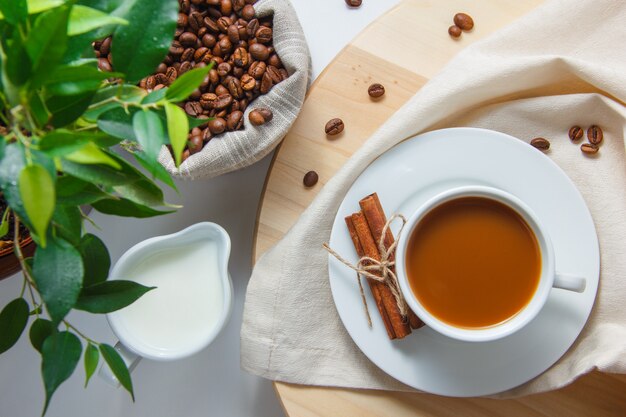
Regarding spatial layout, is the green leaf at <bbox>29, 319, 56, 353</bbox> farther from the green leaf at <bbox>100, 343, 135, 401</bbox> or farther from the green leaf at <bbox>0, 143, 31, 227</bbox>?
the green leaf at <bbox>0, 143, 31, 227</bbox>

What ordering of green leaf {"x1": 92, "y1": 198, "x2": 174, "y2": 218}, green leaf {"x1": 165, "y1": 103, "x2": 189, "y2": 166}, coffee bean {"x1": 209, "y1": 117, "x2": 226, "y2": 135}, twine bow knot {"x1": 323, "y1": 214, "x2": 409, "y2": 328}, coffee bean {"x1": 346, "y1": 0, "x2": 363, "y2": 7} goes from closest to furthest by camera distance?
1. green leaf {"x1": 165, "y1": 103, "x2": 189, "y2": 166}
2. green leaf {"x1": 92, "y1": 198, "x2": 174, "y2": 218}
3. twine bow knot {"x1": 323, "y1": 214, "x2": 409, "y2": 328}
4. coffee bean {"x1": 209, "y1": 117, "x2": 226, "y2": 135}
5. coffee bean {"x1": 346, "y1": 0, "x2": 363, "y2": 7}

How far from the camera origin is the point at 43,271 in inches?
24.3

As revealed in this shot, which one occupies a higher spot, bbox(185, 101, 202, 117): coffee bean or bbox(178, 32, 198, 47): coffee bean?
bbox(178, 32, 198, 47): coffee bean

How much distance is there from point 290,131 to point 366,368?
415mm

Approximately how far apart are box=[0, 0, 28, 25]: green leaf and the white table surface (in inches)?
29.5

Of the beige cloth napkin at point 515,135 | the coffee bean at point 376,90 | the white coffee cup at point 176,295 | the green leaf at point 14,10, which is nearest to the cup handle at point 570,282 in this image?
the beige cloth napkin at point 515,135

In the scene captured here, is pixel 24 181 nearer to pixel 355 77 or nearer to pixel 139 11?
pixel 139 11

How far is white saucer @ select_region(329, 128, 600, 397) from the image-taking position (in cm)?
99

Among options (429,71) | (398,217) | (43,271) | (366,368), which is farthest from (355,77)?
(43,271)

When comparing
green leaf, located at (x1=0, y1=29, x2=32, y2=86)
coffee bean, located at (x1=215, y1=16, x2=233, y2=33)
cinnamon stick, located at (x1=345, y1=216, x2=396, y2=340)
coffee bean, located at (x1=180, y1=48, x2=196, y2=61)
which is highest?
green leaf, located at (x1=0, y1=29, x2=32, y2=86)

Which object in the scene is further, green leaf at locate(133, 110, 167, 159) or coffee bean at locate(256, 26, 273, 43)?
coffee bean at locate(256, 26, 273, 43)

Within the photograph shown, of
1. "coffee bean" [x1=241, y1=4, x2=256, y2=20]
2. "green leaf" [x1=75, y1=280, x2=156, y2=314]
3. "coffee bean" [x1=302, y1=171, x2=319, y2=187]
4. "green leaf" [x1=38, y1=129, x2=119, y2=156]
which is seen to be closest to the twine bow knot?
"coffee bean" [x1=302, y1=171, x2=319, y2=187]

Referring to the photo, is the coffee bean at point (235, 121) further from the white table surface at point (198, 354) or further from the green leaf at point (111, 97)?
the green leaf at point (111, 97)

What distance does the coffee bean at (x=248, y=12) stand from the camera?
3.69ft
